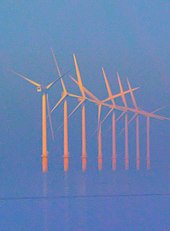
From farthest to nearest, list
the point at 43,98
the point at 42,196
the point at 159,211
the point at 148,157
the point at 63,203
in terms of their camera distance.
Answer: the point at 148,157 < the point at 43,98 < the point at 42,196 < the point at 63,203 < the point at 159,211

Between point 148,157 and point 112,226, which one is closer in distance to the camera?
point 112,226

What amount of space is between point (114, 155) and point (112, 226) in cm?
1954

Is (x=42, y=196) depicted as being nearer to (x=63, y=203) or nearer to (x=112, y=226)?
(x=63, y=203)

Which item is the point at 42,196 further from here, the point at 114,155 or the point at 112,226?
the point at 114,155

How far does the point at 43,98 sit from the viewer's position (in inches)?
906

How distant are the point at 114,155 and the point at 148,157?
5.50 ft

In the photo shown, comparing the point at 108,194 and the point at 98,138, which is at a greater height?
the point at 98,138

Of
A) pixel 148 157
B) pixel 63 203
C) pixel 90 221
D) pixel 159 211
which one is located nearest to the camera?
pixel 90 221

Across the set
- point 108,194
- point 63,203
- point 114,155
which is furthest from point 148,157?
point 63,203

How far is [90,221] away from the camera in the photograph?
802 cm

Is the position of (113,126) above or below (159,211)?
above

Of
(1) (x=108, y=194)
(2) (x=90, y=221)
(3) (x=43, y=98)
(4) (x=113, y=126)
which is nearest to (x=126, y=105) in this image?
(4) (x=113, y=126)

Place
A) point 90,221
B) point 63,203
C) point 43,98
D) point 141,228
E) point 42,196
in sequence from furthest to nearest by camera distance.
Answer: point 43,98 → point 42,196 → point 63,203 → point 90,221 → point 141,228

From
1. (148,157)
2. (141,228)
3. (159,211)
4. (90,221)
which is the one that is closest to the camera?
(141,228)
